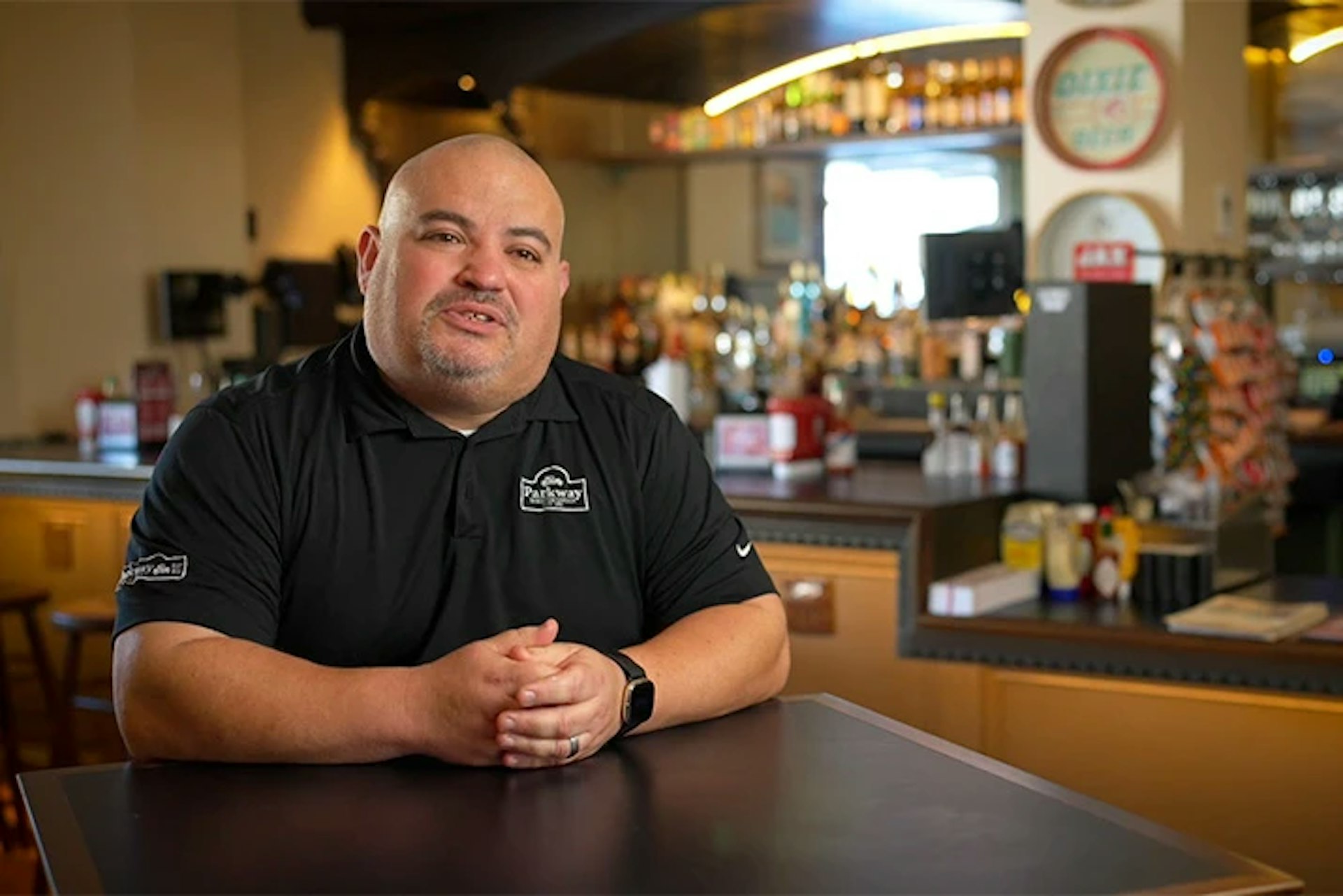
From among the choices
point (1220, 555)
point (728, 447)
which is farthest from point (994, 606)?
point (728, 447)

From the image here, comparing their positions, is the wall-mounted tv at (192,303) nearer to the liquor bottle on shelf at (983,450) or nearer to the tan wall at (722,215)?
the tan wall at (722,215)

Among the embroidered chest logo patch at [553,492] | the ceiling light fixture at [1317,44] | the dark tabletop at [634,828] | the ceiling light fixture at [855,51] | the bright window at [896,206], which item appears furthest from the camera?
the bright window at [896,206]

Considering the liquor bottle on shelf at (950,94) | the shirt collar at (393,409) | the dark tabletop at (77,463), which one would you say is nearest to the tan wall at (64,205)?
the dark tabletop at (77,463)

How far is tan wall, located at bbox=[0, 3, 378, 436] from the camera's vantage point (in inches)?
262

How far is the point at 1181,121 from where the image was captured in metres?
5.46

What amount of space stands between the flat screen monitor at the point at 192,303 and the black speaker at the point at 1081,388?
Answer: 395 cm

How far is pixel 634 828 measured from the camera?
167 cm

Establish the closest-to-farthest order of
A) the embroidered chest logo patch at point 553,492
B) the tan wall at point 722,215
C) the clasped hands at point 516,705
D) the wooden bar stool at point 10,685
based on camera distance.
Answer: the clasped hands at point 516,705 → the embroidered chest logo patch at point 553,492 → the wooden bar stool at point 10,685 → the tan wall at point 722,215

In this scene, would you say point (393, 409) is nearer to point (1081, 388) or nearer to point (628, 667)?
point (628, 667)

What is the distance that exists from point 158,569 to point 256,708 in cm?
25

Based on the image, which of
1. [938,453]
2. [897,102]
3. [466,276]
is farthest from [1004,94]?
[466,276]

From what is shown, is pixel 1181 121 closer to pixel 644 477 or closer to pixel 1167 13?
pixel 1167 13

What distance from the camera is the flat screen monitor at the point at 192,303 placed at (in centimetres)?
700

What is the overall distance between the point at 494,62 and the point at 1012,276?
336 centimetres
